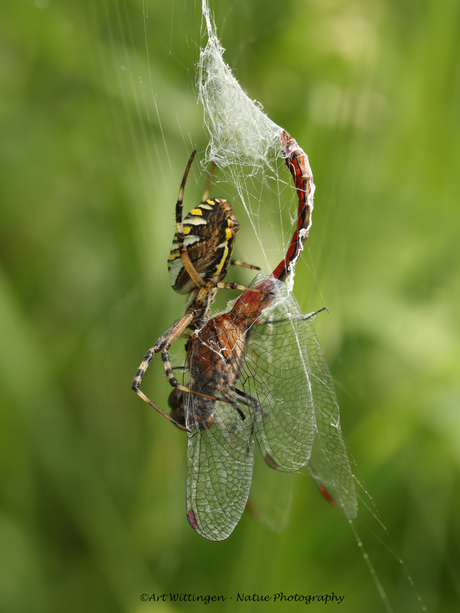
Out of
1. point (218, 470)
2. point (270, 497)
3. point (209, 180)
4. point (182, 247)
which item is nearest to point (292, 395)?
point (218, 470)

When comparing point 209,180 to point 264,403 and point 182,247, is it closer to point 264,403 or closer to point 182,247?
point 182,247

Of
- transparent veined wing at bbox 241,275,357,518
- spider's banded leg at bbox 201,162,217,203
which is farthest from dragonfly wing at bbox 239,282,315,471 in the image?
spider's banded leg at bbox 201,162,217,203

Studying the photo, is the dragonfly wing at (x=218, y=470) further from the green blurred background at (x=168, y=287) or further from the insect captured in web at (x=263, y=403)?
the green blurred background at (x=168, y=287)

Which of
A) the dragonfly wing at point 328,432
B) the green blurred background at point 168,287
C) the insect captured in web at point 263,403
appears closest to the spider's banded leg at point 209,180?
the green blurred background at point 168,287

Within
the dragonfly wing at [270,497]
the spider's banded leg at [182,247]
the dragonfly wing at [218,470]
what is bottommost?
the dragonfly wing at [270,497]

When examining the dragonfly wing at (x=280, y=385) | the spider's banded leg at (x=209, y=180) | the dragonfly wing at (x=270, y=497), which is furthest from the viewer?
the spider's banded leg at (x=209, y=180)

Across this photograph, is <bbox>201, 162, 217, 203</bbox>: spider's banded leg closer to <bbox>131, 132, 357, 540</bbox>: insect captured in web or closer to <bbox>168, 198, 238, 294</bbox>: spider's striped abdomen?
<bbox>168, 198, 238, 294</bbox>: spider's striped abdomen

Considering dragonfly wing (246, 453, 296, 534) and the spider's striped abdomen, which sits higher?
the spider's striped abdomen
